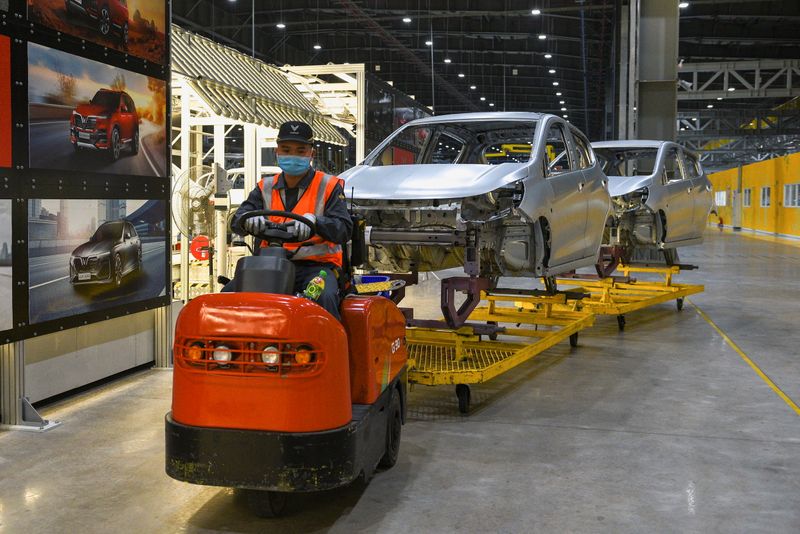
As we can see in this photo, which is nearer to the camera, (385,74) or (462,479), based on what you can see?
(462,479)

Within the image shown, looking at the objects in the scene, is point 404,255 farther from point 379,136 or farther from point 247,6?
point 247,6

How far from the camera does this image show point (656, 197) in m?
9.26

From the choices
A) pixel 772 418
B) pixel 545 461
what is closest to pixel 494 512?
pixel 545 461

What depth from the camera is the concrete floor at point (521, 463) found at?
3.35 meters

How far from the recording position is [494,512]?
11.2 feet

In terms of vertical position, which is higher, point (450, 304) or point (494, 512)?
point (450, 304)

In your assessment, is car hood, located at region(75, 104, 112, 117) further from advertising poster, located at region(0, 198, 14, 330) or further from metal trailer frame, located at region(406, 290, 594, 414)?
metal trailer frame, located at region(406, 290, 594, 414)

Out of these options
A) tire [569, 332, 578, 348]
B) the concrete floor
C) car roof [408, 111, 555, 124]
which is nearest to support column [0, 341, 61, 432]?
the concrete floor

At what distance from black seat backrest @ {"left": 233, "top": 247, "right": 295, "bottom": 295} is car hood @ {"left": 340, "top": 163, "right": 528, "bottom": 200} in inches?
81.7

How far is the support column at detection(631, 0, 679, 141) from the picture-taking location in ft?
48.4

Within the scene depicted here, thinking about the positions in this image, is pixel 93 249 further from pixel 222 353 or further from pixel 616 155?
pixel 616 155

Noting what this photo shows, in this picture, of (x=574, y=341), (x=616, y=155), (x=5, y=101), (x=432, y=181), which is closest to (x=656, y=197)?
(x=616, y=155)

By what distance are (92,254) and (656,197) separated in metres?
6.48

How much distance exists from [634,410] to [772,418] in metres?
0.84
